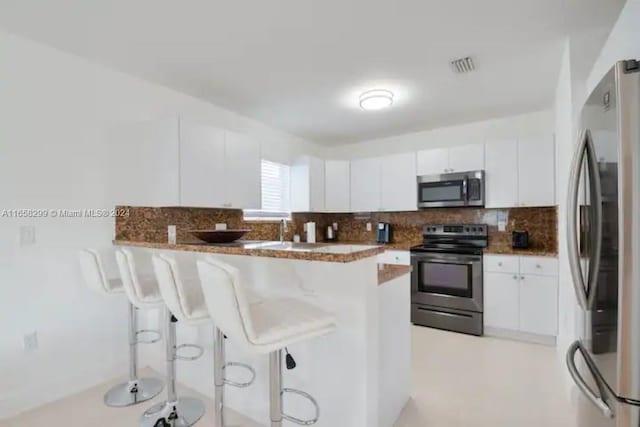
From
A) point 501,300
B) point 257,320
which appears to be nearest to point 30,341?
point 257,320

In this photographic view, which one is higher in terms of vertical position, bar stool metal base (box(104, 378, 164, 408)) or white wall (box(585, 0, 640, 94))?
white wall (box(585, 0, 640, 94))

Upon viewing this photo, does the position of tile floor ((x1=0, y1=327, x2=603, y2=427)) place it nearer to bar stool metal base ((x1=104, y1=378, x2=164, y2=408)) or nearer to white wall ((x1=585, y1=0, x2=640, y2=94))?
bar stool metal base ((x1=104, y1=378, x2=164, y2=408))

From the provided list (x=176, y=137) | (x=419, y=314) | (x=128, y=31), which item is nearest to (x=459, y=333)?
(x=419, y=314)

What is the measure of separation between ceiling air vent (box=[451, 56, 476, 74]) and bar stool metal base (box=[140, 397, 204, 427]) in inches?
123

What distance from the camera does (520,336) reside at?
3.41 meters

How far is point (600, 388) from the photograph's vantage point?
119 centimetres

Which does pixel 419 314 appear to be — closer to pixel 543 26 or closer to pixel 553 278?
pixel 553 278

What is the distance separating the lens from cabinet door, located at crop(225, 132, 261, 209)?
3.13 m

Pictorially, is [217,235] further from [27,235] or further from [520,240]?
[520,240]

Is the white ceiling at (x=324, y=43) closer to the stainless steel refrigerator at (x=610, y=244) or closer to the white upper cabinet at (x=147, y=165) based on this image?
the white upper cabinet at (x=147, y=165)

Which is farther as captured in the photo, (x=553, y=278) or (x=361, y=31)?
(x=553, y=278)

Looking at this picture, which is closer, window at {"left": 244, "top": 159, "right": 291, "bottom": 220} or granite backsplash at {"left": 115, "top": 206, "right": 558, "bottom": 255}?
granite backsplash at {"left": 115, "top": 206, "right": 558, "bottom": 255}

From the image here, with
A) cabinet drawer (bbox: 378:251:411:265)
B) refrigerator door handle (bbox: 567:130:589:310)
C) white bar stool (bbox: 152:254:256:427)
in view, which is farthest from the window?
refrigerator door handle (bbox: 567:130:589:310)

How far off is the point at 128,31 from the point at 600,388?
3.07 meters
